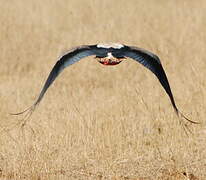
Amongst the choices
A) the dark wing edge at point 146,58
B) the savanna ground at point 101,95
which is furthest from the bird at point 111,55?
the savanna ground at point 101,95

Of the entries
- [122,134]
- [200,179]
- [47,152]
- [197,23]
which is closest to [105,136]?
[122,134]

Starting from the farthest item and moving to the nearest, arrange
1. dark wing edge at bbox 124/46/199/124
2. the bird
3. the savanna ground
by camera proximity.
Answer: the savanna ground → dark wing edge at bbox 124/46/199/124 → the bird

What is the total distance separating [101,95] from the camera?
12805 mm

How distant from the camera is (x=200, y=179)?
8.27 m

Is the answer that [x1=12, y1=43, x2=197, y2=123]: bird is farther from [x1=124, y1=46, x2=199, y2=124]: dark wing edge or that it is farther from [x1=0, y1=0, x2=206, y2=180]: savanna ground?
[x1=0, y1=0, x2=206, y2=180]: savanna ground

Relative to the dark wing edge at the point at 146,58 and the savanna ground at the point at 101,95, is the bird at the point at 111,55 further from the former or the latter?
the savanna ground at the point at 101,95

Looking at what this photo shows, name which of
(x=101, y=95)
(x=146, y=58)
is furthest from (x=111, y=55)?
(x=101, y=95)

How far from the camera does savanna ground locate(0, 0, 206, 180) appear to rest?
8773mm

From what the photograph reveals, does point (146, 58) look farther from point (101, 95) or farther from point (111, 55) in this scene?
point (101, 95)

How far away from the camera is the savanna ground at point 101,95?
8.77 meters

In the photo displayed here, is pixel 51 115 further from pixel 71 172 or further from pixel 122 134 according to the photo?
pixel 71 172

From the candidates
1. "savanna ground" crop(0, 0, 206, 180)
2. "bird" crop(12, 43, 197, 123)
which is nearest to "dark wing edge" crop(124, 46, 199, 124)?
"bird" crop(12, 43, 197, 123)

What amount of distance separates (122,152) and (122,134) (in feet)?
1.81

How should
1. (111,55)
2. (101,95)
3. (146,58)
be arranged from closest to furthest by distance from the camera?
(111,55), (146,58), (101,95)
